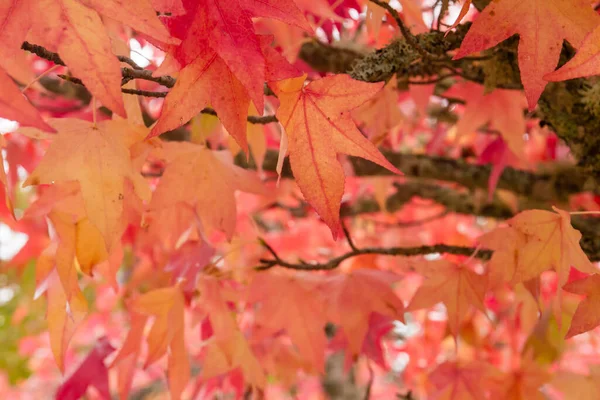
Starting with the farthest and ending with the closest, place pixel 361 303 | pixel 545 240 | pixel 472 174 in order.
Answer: pixel 472 174
pixel 361 303
pixel 545 240

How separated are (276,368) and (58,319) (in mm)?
771

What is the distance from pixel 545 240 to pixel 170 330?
0.56 meters

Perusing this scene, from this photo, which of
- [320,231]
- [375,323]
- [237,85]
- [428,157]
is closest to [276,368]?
[375,323]

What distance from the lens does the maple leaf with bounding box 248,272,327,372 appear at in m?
0.93

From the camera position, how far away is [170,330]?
84 cm

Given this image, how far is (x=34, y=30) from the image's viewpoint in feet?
1.51

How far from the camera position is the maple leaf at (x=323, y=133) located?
52cm

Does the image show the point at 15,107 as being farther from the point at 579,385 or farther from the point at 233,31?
the point at 579,385

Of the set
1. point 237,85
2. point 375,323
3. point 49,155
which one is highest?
point 237,85

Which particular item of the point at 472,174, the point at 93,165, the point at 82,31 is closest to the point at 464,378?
the point at 472,174

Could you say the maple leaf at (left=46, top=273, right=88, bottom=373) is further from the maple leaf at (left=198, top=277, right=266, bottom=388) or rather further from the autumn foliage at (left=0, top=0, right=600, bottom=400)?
the maple leaf at (left=198, top=277, right=266, bottom=388)

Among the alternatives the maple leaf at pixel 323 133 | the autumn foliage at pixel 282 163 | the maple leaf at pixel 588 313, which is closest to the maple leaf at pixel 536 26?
the autumn foliage at pixel 282 163

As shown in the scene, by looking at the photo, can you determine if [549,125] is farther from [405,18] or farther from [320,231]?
[320,231]

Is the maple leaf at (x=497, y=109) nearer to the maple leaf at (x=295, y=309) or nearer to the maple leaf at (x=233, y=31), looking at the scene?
the maple leaf at (x=295, y=309)
